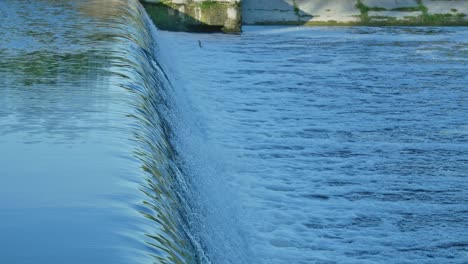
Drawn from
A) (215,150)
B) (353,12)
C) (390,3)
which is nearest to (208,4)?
(353,12)

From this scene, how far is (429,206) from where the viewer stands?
240 inches

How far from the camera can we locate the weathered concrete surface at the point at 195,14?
13.5 metres

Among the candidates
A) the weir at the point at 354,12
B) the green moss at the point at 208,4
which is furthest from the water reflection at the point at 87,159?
the weir at the point at 354,12

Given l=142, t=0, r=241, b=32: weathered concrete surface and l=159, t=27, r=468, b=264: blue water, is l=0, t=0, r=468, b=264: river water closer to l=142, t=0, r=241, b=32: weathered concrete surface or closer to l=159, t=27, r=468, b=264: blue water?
l=159, t=27, r=468, b=264: blue water

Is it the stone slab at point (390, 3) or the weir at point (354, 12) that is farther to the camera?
the stone slab at point (390, 3)

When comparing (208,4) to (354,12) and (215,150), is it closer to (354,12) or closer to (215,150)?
(354,12)

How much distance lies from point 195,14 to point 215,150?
6781 millimetres

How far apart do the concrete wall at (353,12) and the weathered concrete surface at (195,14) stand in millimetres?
907

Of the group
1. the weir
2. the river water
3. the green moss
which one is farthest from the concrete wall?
the river water

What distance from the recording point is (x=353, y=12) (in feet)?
48.5

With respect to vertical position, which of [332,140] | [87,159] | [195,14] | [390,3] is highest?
[87,159]

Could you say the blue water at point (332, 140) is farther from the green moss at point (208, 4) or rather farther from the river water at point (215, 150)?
the green moss at point (208, 4)

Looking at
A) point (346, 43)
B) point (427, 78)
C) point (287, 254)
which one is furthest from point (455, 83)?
point (287, 254)

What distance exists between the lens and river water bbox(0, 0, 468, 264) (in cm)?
340
